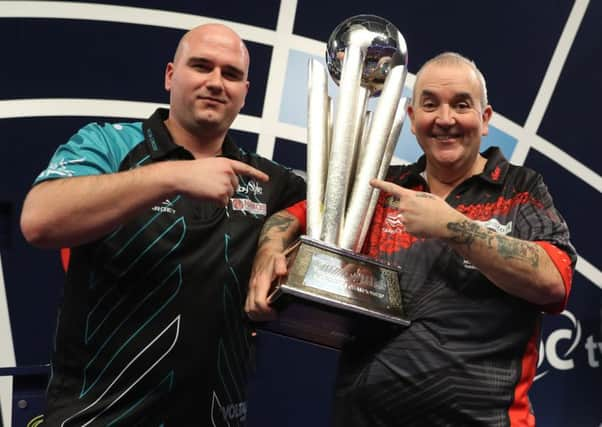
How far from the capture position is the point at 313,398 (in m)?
2.58

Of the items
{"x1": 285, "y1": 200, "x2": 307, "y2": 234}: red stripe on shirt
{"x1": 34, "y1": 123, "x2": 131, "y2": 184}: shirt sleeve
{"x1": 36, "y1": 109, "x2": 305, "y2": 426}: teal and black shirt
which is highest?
{"x1": 34, "y1": 123, "x2": 131, "y2": 184}: shirt sleeve

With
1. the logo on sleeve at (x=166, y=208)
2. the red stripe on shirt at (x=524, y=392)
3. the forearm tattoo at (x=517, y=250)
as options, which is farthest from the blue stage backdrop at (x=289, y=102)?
the forearm tattoo at (x=517, y=250)

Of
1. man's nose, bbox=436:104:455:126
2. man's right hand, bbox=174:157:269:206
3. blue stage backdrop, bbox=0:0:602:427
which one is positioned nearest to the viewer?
man's right hand, bbox=174:157:269:206

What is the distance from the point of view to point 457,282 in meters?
1.41

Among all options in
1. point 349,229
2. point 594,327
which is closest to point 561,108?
point 594,327

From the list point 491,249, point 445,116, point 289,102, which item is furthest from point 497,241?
point 289,102

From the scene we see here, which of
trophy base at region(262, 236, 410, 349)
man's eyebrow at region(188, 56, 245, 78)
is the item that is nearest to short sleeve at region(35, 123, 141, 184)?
man's eyebrow at region(188, 56, 245, 78)

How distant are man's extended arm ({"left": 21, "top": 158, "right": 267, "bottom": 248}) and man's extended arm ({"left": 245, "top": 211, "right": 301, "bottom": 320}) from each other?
18 cm

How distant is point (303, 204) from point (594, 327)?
1.75m

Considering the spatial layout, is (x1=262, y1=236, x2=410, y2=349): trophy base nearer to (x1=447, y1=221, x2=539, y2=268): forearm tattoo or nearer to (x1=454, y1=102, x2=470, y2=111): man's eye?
(x1=447, y1=221, x2=539, y2=268): forearm tattoo

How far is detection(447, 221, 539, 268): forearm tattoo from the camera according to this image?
1.30 m

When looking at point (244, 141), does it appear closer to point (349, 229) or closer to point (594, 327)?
point (349, 229)

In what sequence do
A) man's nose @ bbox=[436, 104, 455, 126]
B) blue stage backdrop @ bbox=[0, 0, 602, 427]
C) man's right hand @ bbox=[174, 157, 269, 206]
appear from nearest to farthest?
1. man's right hand @ bbox=[174, 157, 269, 206]
2. man's nose @ bbox=[436, 104, 455, 126]
3. blue stage backdrop @ bbox=[0, 0, 602, 427]

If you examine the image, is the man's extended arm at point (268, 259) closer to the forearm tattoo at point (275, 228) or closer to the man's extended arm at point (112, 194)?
the forearm tattoo at point (275, 228)
